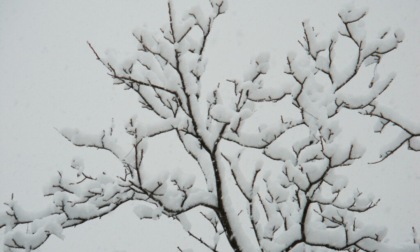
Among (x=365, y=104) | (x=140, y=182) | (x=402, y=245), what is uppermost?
(x=365, y=104)

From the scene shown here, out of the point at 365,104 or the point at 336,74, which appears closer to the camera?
the point at 365,104

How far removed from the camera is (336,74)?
343cm

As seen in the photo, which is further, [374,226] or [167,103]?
[167,103]

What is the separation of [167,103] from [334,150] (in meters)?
2.05

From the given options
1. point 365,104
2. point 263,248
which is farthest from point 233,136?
point 365,104

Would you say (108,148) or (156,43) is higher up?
(156,43)

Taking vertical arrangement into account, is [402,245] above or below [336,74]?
below

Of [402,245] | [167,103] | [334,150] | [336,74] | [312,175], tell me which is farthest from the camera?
[167,103]

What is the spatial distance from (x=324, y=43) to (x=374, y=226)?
191cm

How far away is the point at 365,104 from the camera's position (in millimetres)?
3148

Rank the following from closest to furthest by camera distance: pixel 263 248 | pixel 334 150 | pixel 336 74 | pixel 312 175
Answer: pixel 334 150 → pixel 312 175 → pixel 263 248 → pixel 336 74

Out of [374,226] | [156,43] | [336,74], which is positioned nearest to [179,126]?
[156,43]

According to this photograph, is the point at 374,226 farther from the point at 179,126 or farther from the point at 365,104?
the point at 179,126

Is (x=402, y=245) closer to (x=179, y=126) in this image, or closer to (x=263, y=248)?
(x=263, y=248)
